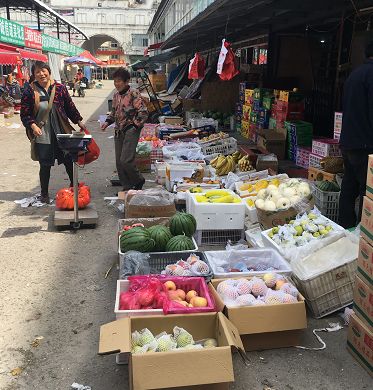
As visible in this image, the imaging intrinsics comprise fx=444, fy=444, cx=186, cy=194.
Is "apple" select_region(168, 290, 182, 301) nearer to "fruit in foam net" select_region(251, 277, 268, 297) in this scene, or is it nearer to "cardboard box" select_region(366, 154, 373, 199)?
"fruit in foam net" select_region(251, 277, 268, 297)

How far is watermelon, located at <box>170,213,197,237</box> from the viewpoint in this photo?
4602 millimetres

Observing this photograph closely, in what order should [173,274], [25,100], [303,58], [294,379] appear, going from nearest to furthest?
[294,379], [173,274], [25,100], [303,58]

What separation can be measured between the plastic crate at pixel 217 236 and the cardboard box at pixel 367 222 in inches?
90.8

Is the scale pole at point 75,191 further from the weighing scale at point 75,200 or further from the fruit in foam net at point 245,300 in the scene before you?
the fruit in foam net at point 245,300

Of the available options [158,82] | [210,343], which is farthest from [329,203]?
[158,82]

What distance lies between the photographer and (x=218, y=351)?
2.61m

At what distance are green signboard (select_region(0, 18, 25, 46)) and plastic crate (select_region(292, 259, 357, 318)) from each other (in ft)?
55.4

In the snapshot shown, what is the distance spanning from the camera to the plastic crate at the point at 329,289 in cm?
353

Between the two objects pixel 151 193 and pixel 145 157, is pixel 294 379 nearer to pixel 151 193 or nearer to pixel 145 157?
pixel 151 193

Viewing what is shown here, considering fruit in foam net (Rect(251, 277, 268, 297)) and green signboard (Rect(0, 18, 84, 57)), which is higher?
green signboard (Rect(0, 18, 84, 57))

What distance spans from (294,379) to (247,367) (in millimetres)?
323

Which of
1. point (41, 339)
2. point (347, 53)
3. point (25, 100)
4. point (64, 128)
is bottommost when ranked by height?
point (41, 339)

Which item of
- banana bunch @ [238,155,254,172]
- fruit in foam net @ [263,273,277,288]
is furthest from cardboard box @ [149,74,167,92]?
fruit in foam net @ [263,273,277,288]

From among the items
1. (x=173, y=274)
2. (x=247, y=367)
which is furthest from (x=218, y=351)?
(x=173, y=274)
